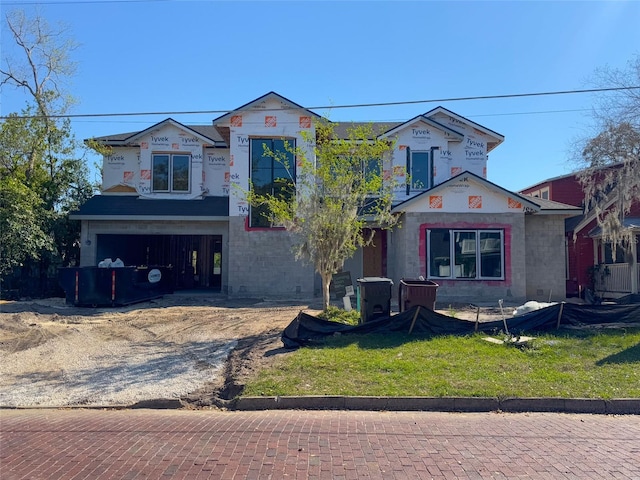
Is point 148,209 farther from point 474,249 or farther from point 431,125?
point 474,249

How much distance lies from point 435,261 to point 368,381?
35.7 ft

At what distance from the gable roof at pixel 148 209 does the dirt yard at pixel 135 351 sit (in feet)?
14.9

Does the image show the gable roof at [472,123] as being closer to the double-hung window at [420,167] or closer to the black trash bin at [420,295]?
the double-hung window at [420,167]

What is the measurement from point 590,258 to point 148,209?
19739 millimetres

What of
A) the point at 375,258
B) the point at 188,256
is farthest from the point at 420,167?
the point at 188,256

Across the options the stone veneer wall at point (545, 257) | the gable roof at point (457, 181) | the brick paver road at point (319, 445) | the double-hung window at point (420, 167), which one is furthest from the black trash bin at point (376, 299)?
the double-hung window at point (420, 167)

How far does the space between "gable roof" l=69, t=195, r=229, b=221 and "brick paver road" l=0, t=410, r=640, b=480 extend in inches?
547

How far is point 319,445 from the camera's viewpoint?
5.49m

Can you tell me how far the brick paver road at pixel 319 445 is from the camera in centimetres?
481

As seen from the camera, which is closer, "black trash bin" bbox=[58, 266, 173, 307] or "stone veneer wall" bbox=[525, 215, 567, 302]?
"black trash bin" bbox=[58, 266, 173, 307]

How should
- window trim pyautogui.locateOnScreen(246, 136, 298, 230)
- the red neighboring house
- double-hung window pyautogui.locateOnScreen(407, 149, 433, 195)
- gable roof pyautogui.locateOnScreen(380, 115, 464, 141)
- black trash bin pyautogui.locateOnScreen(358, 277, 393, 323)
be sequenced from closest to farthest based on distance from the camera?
1. black trash bin pyautogui.locateOnScreen(358, 277, 393, 323)
2. the red neighboring house
3. window trim pyautogui.locateOnScreen(246, 136, 298, 230)
4. gable roof pyautogui.locateOnScreen(380, 115, 464, 141)
5. double-hung window pyautogui.locateOnScreen(407, 149, 433, 195)

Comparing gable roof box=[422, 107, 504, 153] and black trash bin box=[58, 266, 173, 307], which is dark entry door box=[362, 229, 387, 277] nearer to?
gable roof box=[422, 107, 504, 153]

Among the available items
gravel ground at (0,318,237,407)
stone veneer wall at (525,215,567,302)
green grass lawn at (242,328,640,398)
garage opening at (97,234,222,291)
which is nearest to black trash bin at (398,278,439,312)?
green grass lawn at (242,328,640,398)

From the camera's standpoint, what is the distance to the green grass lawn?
7434 millimetres
